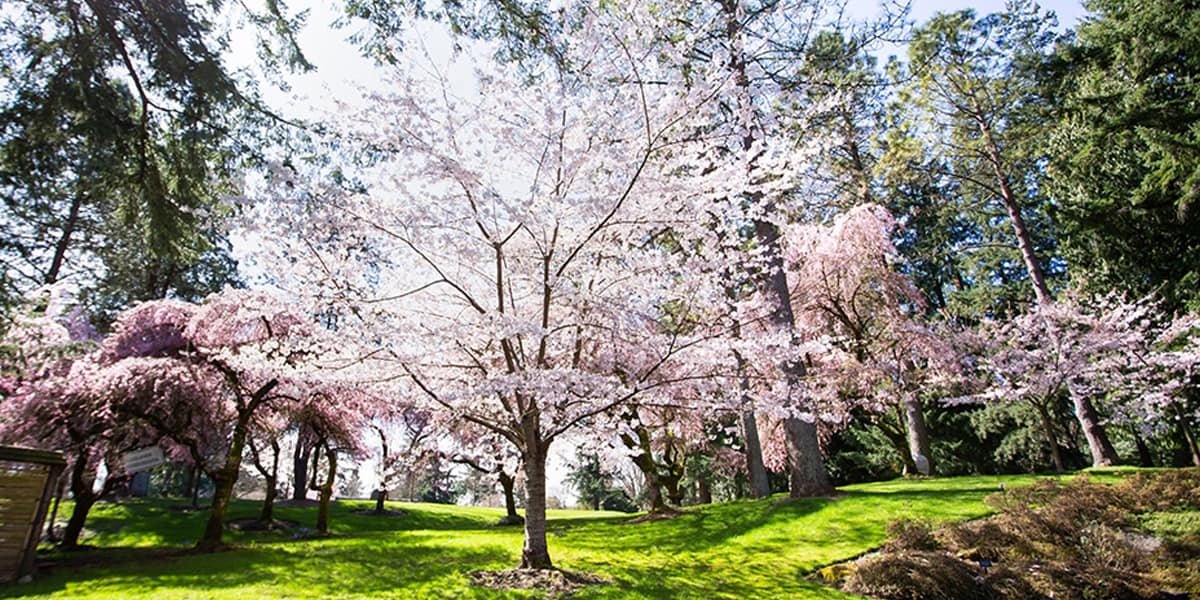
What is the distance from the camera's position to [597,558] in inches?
303

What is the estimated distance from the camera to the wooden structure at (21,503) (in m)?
7.14

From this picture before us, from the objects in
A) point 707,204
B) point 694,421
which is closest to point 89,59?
point 707,204

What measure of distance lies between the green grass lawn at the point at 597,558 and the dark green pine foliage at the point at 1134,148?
6.47 m

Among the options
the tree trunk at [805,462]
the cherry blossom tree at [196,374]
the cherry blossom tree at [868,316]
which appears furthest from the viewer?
the cherry blossom tree at [868,316]

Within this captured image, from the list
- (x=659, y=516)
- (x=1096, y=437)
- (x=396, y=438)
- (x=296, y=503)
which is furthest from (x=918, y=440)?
(x=296, y=503)

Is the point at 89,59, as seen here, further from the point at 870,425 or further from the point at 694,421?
the point at 870,425

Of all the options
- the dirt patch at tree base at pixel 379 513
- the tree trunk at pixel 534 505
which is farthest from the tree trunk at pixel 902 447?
the dirt patch at tree base at pixel 379 513

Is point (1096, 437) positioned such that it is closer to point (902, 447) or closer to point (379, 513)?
point (902, 447)

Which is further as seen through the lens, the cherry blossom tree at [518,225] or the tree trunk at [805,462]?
the tree trunk at [805,462]

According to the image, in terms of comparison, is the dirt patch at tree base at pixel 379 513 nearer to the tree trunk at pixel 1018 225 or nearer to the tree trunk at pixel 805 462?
the tree trunk at pixel 805 462

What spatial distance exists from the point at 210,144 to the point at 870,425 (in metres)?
22.9

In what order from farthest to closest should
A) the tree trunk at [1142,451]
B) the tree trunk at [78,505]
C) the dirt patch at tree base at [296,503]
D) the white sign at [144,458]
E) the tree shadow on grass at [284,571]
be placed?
the tree trunk at [1142,451] → the dirt patch at tree base at [296,503] → the tree trunk at [78,505] → the white sign at [144,458] → the tree shadow on grass at [284,571]

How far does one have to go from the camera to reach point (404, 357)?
19.9 ft


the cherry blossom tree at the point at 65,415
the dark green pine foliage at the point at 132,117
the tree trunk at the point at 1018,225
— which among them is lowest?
the cherry blossom tree at the point at 65,415
